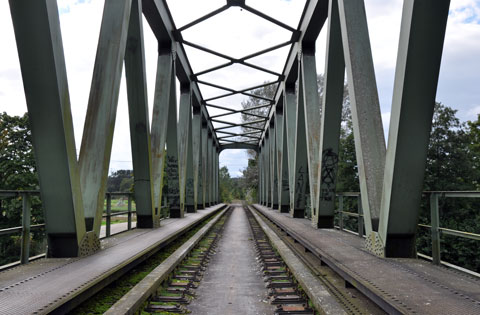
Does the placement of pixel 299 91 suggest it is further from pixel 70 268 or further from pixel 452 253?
pixel 452 253

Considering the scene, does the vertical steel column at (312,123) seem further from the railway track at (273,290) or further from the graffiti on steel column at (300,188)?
the railway track at (273,290)

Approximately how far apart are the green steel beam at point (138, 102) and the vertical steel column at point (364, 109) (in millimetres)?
3754

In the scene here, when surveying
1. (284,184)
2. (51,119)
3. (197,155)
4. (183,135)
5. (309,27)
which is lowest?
(284,184)

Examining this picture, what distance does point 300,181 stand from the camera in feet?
33.5

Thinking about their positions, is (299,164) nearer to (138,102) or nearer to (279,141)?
(138,102)

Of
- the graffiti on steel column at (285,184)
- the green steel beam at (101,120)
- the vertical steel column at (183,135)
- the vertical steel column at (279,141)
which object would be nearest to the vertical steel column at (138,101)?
the green steel beam at (101,120)

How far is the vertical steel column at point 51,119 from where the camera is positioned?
3240 mm

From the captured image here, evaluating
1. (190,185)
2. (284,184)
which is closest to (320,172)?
(284,184)

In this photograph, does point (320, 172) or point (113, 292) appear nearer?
point (113, 292)

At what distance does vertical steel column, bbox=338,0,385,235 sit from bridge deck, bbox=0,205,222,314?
3.02 meters

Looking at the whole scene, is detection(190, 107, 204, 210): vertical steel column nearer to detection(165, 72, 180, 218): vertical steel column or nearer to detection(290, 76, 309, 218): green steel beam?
detection(165, 72, 180, 218): vertical steel column

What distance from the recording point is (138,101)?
6430 millimetres

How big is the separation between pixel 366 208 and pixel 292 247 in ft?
5.68

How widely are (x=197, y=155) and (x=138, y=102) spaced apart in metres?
9.77
